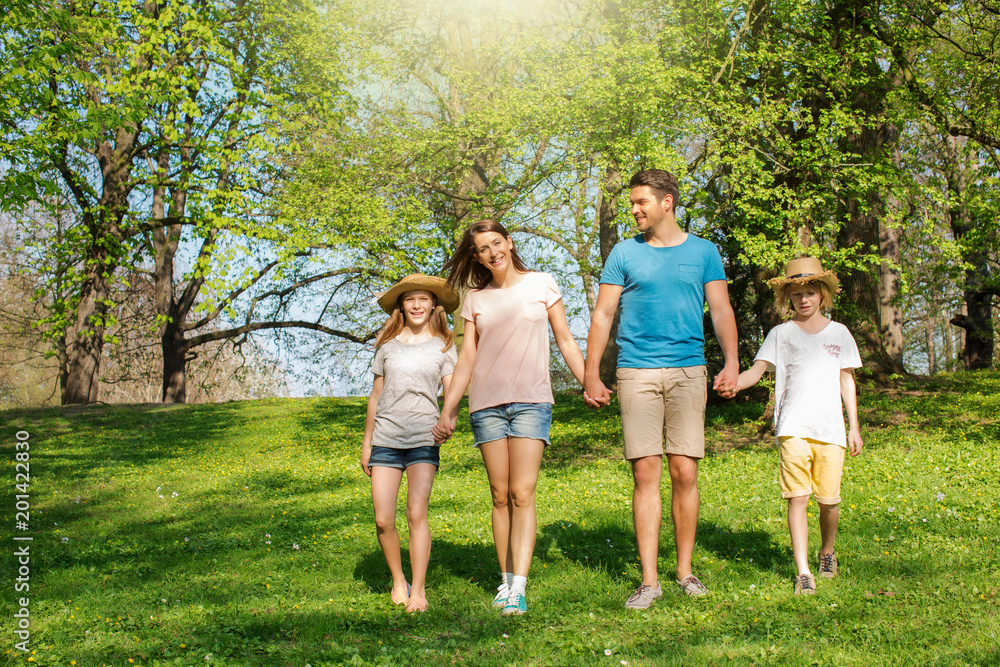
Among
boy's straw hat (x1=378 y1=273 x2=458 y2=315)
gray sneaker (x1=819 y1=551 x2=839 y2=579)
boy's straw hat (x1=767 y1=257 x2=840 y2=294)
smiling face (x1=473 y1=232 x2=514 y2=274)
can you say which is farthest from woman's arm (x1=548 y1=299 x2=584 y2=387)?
gray sneaker (x1=819 y1=551 x2=839 y2=579)

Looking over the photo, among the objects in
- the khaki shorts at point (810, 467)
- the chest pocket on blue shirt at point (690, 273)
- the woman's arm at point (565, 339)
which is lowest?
the khaki shorts at point (810, 467)

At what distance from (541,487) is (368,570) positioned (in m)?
4.08

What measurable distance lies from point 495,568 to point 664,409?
212 centimetres

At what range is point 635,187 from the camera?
5.06m

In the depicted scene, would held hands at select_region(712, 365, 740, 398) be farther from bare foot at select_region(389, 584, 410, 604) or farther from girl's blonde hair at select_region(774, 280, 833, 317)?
bare foot at select_region(389, 584, 410, 604)

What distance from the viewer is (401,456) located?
5.14m

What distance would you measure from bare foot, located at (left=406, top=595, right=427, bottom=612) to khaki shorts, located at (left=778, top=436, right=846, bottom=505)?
8.11 feet

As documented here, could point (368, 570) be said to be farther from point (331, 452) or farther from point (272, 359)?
point (272, 359)

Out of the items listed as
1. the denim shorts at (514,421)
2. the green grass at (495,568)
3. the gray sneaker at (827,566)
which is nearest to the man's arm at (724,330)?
the denim shorts at (514,421)

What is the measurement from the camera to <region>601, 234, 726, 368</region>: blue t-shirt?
4.96 meters

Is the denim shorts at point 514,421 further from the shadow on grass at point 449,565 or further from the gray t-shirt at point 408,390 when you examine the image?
the shadow on grass at point 449,565

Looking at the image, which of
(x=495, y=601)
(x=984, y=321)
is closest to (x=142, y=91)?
(x=495, y=601)

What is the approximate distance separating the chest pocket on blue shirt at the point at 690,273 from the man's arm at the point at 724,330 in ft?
0.37

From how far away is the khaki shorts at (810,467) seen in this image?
5.16 m
